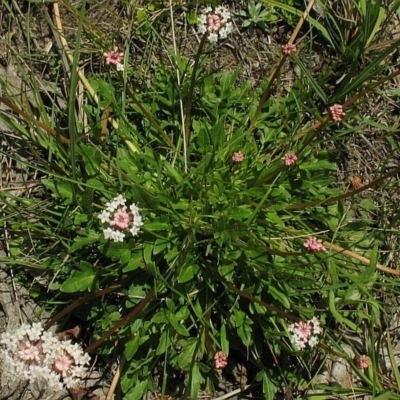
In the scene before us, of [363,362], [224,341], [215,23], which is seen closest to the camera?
[215,23]

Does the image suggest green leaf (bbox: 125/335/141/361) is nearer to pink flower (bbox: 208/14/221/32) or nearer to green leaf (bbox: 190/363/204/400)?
green leaf (bbox: 190/363/204/400)

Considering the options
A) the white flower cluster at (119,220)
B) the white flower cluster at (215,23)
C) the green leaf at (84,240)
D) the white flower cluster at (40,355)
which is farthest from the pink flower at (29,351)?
the white flower cluster at (215,23)

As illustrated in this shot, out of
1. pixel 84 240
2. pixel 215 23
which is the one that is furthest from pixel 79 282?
pixel 215 23

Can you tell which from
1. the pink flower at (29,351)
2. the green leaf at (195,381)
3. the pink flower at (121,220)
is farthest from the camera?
the green leaf at (195,381)

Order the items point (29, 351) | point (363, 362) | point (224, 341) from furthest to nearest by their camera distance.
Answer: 1. point (224, 341)
2. point (363, 362)
3. point (29, 351)

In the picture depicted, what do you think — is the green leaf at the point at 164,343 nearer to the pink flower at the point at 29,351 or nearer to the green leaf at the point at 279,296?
the green leaf at the point at 279,296

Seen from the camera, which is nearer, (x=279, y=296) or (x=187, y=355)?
(x=279, y=296)

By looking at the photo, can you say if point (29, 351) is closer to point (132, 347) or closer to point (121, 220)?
point (121, 220)

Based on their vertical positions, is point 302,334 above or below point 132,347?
above

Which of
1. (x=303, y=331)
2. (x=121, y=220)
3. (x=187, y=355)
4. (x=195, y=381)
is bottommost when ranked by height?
(x=195, y=381)

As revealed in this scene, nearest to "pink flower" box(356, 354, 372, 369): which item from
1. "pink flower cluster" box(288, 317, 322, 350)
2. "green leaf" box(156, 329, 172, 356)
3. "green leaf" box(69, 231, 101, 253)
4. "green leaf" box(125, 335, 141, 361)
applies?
"pink flower cluster" box(288, 317, 322, 350)

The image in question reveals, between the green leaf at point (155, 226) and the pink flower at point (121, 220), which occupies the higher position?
the pink flower at point (121, 220)
